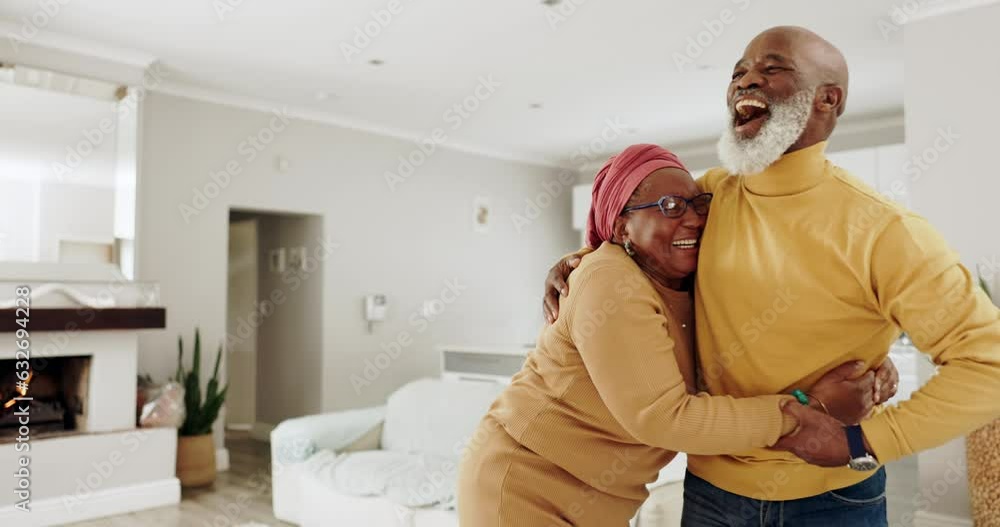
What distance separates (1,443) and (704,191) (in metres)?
4.26

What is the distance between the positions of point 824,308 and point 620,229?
0.38m

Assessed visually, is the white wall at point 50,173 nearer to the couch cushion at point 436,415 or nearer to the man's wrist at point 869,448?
the couch cushion at point 436,415

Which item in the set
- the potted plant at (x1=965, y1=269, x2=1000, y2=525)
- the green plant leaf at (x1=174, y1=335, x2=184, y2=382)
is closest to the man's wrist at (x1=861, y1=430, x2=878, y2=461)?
the potted plant at (x1=965, y1=269, x2=1000, y2=525)

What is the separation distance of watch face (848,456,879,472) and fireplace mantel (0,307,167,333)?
4.33 m

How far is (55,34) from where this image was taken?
14.6 ft

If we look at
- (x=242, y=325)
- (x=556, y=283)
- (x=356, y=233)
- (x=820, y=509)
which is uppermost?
(x=356, y=233)

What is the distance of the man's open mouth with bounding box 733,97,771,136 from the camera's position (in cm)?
121

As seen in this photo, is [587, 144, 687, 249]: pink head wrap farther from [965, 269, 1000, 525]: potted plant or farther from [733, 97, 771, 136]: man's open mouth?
[965, 269, 1000, 525]: potted plant

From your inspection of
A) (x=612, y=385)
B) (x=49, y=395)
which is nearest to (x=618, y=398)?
(x=612, y=385)

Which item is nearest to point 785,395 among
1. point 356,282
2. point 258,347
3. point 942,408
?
point 942,408

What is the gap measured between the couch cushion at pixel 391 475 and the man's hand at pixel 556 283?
6.18 feet

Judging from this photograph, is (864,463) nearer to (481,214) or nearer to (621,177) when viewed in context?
(621,177)

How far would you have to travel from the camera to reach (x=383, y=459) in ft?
12.5

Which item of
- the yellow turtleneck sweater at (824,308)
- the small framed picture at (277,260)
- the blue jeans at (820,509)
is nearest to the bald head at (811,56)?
the yellow turtleneck sweater at (824,308)
